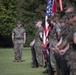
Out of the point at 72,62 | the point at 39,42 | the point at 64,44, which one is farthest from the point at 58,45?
the point at 39,42

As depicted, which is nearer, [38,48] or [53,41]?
[53,41]

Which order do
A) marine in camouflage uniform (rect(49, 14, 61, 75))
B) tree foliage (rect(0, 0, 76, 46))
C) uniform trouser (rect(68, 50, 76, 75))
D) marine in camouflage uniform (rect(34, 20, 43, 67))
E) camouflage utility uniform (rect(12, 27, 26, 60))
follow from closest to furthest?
uniform trouser (rect(68, 50, 76, 75))
marine in camouflage uniform (rect(49, 14, 61, 75))
marine in camouflage uniform (rect(34, 20, 43, 67))
camouflage utility uniform (rect(12, 27, 26, 60))
tree foliage (rect(0, 0, 76, 46))

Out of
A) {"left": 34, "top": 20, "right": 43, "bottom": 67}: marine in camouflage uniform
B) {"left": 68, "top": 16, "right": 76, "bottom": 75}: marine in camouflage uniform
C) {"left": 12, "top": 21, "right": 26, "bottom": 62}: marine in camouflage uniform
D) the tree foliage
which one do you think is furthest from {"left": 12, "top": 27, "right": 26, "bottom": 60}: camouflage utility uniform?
the tree foliage

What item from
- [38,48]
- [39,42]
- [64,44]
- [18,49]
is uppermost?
[64,44]

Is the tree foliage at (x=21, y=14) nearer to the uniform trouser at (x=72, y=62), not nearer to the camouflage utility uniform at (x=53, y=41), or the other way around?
the camouflage utility uniform at (x=53, y=41)

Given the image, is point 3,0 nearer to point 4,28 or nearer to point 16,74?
point 4,28

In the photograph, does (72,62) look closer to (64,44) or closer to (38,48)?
(64,44)

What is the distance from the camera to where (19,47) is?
21.5 m

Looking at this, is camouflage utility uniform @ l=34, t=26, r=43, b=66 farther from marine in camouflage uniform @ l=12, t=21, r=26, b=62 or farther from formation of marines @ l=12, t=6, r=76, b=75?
marine in camouflage uniform @ l=12, t=21, r=26, b=62

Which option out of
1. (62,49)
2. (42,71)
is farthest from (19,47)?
(62,49)

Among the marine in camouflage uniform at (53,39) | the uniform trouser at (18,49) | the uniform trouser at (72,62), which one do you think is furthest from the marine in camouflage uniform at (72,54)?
the uniform trouser at (18,49)

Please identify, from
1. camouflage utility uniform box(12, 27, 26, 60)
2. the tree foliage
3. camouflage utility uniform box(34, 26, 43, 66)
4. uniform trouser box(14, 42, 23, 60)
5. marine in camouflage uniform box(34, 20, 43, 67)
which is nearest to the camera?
marine in camouflage uniform box(34, 20, 43, 67)

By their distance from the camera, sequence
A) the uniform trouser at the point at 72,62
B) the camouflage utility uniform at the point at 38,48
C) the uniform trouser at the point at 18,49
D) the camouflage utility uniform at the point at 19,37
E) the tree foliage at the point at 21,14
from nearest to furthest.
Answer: the uniform trouser at the point at 72,62 → the camouflage utility uniform at the point at 38,48 → the camouflage utility uniform at the point at 19,37 → the uniform trouser at the point at 18,49 → the tree foliage at the point at 21,14

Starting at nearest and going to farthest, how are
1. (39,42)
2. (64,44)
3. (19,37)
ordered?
(64,44)
(39,42)
(19,37)
